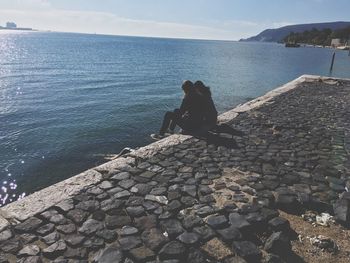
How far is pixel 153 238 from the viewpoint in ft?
14.5

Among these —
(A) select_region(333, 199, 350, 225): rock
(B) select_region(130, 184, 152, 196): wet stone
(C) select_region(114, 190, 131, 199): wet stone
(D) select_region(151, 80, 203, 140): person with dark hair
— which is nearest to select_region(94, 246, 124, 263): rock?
(C) select_region(114, 190, 131, 199): wet stone

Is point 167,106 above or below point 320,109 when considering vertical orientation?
below

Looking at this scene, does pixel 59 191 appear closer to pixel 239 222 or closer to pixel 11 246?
pixel 11 246

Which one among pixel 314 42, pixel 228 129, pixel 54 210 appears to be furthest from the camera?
pixel 314 42

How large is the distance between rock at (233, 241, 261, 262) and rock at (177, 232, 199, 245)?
513 millimetres

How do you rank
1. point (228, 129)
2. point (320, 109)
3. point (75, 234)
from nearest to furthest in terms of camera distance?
point (75, 234) < point (228, 129) < point (320, 109)

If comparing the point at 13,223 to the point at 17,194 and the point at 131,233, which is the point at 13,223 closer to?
the point at 131,233

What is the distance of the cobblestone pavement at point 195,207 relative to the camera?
13.7 ft

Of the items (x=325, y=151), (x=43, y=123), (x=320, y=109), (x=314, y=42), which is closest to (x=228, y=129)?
(x=325, y=151)

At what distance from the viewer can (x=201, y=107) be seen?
10.2m

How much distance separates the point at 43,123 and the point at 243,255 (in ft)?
47.7

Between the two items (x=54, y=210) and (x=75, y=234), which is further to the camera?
(x=54, y=210)

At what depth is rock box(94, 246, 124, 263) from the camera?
3.94 meters

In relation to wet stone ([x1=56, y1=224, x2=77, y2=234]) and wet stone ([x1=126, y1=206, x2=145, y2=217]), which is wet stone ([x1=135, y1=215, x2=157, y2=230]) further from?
wet stone ([x1=56, y1=224, x2=77, y2=234])
